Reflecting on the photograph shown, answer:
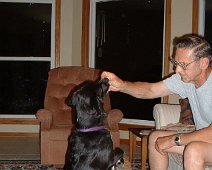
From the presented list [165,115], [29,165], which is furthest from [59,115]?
[165,115]

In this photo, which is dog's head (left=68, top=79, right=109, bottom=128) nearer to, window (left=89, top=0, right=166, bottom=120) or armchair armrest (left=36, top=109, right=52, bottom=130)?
armchair armrest (left=36, top=109, right=52, bottom=130)

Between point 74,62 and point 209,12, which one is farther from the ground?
point 209,12

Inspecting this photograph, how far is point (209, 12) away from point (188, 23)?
1.18 ft

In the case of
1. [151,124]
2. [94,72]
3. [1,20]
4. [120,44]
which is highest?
[1,20]

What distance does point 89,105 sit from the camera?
230 cm

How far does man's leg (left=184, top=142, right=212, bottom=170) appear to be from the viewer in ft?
7.29

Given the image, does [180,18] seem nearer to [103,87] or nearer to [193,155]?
[103,87]

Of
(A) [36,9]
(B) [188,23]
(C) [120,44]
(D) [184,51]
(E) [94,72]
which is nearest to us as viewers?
(D) [184,51]

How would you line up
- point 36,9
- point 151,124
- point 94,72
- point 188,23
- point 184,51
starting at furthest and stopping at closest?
point 36,9 < point 151,124 < point 188,23 < point 94,72 < point 184,51

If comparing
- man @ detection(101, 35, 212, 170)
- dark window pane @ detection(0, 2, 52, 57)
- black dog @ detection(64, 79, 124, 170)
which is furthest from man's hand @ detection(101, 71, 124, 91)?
dark window pane @ detection(0, 2, 52, 57)

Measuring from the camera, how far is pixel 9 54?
19.5 feet

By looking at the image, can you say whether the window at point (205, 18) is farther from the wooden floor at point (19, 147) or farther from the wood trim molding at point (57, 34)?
the wooden floor at point (19, 147)

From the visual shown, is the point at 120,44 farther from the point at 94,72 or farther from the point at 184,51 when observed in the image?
the point at 184,51

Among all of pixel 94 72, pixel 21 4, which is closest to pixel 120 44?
pixel 94 72
